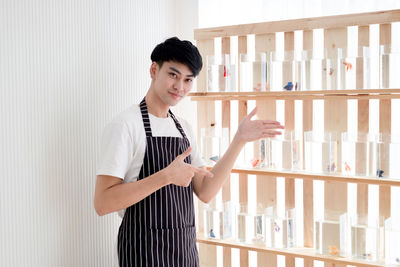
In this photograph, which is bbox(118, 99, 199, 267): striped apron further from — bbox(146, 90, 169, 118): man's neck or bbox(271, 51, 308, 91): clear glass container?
bbox(271, 51, 308, 91): clear glass container

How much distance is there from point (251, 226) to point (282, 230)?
176 mm

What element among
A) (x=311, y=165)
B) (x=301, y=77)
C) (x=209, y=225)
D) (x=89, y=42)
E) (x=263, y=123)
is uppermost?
(x=89, y=42)

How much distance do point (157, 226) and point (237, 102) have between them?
103 cm

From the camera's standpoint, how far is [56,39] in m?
1.75

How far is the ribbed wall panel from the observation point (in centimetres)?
158

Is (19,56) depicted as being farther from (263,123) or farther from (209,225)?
(209,225)

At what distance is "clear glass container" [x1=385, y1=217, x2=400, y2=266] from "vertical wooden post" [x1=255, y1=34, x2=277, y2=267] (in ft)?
1.98

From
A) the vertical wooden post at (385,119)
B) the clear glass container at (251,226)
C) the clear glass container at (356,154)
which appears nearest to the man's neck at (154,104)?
the clear glass container at (251,226)

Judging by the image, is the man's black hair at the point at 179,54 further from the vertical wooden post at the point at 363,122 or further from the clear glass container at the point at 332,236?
the clear glass container at the point at 332,236

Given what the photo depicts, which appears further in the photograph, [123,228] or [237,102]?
[237,102]

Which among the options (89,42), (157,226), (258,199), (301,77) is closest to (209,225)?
(258,199)

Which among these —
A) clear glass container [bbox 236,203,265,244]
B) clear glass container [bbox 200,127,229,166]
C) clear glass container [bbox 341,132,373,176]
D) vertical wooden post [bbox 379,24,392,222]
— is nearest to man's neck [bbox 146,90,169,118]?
clear glass container [bbox 200,127,229,166]

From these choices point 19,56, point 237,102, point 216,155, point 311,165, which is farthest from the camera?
point 237,102

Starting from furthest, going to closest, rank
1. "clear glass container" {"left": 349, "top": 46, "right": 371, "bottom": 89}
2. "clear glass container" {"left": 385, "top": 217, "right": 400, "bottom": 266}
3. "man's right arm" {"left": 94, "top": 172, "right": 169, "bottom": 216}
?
1. "clear glass container" {"left": 349, "top": 46, "right": 371, "bottom": 89}
2. "clear glass container" {"left": 385, "top": 217, "right": 400, "bottom": 266}
3. "man's right arm" {"left": 94, "top": 172, "right": 169, "bottom": 216}
